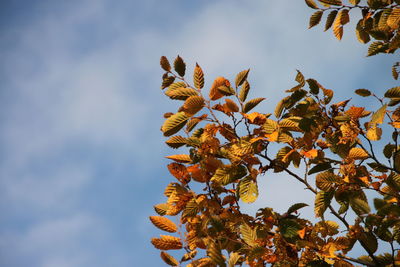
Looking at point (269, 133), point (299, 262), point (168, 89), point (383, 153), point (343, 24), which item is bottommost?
point (299, 262)

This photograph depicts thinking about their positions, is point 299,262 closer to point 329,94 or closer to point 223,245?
point 223,245

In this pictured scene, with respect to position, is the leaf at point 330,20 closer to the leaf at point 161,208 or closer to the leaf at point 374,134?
the leaf at point 374,134

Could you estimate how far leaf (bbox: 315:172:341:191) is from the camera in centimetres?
177

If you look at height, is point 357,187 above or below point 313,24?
below

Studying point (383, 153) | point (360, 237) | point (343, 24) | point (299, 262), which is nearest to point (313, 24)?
point (343, 24)

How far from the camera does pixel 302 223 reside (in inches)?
81.0

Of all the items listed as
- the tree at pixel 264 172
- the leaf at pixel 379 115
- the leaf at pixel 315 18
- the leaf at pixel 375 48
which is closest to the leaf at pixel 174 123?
the tree at pixel 264 172

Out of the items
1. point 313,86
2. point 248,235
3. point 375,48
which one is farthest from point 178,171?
point 375,48

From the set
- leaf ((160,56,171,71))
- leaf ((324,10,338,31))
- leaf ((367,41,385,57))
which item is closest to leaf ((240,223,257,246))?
leaf ((160,56,171,71))

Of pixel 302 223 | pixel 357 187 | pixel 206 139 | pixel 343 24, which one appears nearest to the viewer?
pixel 357 187

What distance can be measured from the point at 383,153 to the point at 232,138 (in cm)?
94

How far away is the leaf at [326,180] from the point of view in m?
1.77

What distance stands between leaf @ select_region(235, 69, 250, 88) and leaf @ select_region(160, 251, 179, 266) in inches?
39.6

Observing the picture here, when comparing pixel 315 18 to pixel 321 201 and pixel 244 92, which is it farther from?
pixel 321 201
